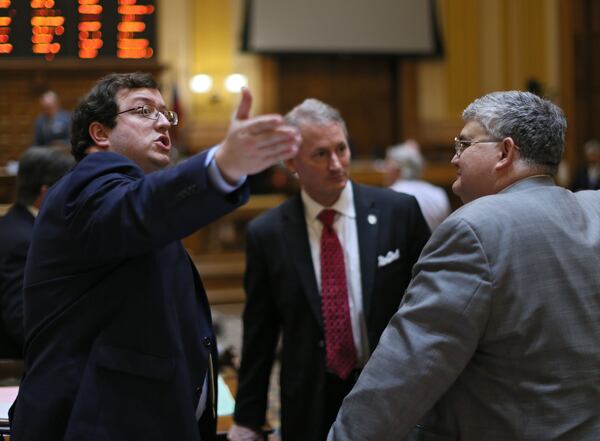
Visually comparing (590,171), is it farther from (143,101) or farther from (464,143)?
(143,101)

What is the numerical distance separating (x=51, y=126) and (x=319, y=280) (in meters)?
6.54

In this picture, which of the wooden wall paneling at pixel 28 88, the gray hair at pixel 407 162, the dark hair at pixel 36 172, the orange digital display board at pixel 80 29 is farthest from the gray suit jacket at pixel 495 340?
the wooden wall paneling at pixel 28 88

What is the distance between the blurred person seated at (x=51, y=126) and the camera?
8.38 metres

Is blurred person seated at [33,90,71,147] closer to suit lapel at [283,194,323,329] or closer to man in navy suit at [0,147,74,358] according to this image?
man in navy suit at [0,147,74,358]

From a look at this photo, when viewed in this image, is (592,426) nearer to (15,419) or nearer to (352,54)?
(15,419)

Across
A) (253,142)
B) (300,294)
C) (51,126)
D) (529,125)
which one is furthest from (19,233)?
(51,126)

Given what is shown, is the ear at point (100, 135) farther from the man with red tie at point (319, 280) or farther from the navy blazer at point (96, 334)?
the man with red tie at point (319, 280)

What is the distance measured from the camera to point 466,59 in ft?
40.4

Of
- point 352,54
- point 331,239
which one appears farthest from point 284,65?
point 331,239

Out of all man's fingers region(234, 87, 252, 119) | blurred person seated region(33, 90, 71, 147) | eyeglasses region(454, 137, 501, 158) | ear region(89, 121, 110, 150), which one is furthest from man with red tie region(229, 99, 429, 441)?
blurred person seated region(33, 90, 71, 147)

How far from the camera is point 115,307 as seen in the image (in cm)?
182

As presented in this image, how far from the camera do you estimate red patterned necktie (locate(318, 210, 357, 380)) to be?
256cm

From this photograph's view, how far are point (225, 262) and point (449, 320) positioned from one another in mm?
7519

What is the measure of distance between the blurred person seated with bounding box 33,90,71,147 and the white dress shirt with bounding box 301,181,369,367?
226 inches
